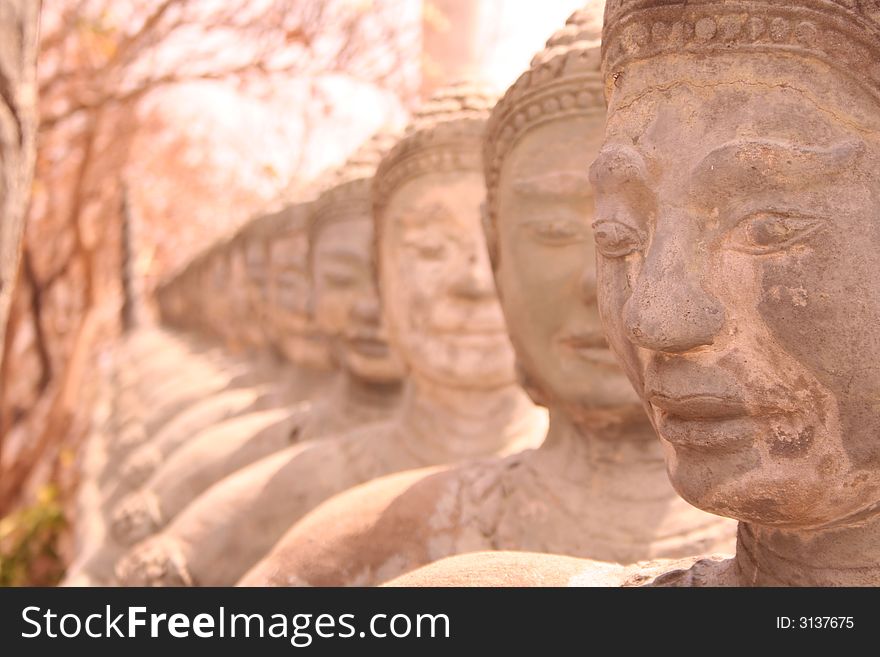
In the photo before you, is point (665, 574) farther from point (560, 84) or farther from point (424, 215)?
point (424, 215)

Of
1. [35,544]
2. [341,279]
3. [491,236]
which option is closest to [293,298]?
[341,279]

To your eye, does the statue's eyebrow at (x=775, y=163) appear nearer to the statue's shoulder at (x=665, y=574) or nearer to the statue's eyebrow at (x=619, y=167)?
the statue's eyebrow at (x=619, y=167)

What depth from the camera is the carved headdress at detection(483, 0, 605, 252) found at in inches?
94.0

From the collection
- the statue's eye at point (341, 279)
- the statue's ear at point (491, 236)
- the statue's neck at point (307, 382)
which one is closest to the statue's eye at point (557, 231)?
the statue's ear at point (491, 236)

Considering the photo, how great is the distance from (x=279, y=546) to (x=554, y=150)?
107cm

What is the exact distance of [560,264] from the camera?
2.41m

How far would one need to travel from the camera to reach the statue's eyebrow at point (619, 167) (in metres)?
1.43

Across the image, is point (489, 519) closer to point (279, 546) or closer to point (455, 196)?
point (279, 546)

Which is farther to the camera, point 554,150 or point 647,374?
point 554,150

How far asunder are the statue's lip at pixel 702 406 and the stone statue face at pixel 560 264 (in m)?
0.94

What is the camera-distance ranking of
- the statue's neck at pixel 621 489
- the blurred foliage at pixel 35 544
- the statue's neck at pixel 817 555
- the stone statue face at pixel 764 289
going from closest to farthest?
the stone statue face at pixel 764 289 < the statue's neck at pixel 817 555 < the statue's neck at pixel 621 489 < the blurred foliage at pixel 35 544

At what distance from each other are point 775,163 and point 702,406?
0.30 metres

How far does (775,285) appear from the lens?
4.30 feet
